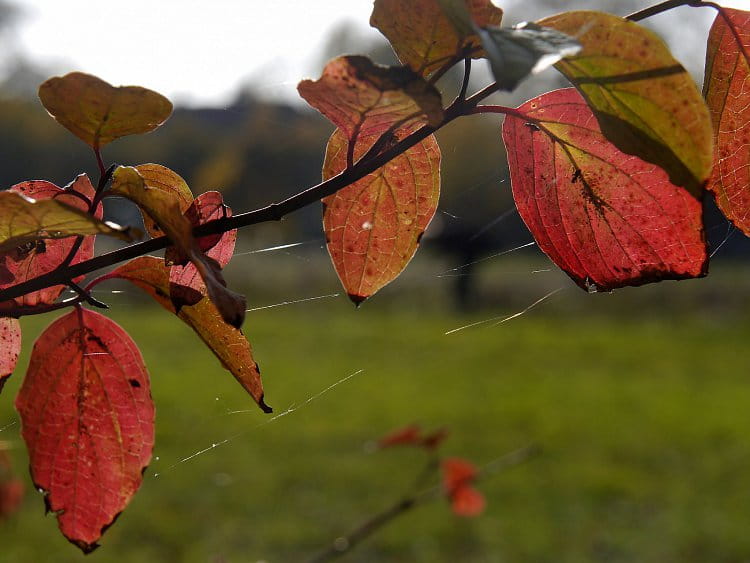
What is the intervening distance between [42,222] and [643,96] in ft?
0.64

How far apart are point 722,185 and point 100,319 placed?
0.93 ft

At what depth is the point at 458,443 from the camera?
4.93 m

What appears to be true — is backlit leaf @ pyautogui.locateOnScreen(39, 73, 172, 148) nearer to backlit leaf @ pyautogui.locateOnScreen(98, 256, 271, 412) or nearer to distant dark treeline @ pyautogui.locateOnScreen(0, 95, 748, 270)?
backlit leaf @ pyautogui.locateOnScreen(98, 256, 271, 412)

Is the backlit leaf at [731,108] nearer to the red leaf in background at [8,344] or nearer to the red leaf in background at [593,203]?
the red leaf in background at [593,203]

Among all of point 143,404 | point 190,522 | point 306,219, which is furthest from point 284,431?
point 143,404

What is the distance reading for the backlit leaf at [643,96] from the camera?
0.80ft

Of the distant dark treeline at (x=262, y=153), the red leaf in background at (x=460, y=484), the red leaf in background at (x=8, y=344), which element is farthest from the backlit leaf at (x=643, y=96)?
the distant dark treeline at (x=262, y=153)

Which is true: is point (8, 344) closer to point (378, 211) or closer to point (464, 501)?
point (378, 211)

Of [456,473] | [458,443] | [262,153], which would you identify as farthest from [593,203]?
[262,153]

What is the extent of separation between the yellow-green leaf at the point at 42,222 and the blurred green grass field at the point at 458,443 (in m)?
1.51

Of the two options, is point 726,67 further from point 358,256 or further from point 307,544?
point 307,544

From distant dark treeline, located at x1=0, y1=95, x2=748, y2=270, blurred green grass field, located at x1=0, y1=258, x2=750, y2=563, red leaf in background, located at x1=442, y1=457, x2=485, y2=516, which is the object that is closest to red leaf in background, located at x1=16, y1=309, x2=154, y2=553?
red leaf in background, located at x1=442, y1=457, x2=485, y2=516

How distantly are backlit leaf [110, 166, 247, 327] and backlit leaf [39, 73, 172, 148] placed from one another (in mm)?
Answer: 29

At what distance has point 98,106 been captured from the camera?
288 millimetres
